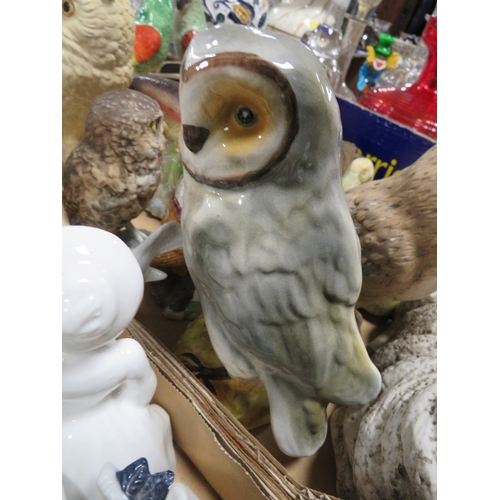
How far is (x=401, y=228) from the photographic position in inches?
23.4

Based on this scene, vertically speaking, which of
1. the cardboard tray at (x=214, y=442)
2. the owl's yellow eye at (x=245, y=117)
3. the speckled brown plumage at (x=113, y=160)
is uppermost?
the owl's yellow eye at (x=245, y=117)

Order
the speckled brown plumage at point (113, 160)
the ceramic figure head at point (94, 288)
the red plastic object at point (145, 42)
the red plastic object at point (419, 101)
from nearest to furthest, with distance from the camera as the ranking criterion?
the ceramic figure head at point (94, 288)
the speckled brown plumage at point (113, 160)
the red plastic object at point (145, 42)
the red plastic object at point (419, 101)

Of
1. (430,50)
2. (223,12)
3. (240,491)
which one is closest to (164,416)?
(240,491)

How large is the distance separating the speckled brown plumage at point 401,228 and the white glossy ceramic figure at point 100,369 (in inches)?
13.3

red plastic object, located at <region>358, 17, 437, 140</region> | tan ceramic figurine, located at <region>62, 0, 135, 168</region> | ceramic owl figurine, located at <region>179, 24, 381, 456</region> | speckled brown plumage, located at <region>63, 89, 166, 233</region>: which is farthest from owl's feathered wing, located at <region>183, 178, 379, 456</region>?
red plastic object, located at <region>358, 17, 437, 140</region>

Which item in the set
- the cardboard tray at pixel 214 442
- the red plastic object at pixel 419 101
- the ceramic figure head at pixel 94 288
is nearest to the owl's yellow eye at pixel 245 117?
the ceramic figure head at pixel 94 288

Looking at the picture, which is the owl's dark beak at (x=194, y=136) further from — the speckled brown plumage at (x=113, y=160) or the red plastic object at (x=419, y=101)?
the red plastic object at (x=419, y=101)

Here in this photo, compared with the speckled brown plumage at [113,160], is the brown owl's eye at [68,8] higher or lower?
higher

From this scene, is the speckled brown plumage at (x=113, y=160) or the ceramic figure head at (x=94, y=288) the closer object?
the ceramic figure head at (x=94, y=288)

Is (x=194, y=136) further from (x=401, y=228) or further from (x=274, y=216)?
(x=401, y=228)

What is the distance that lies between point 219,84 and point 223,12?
3.16 ft

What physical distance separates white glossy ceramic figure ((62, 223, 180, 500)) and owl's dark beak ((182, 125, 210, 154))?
0.35 ft

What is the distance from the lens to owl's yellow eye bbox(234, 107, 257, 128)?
35cm

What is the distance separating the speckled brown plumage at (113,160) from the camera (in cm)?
54
